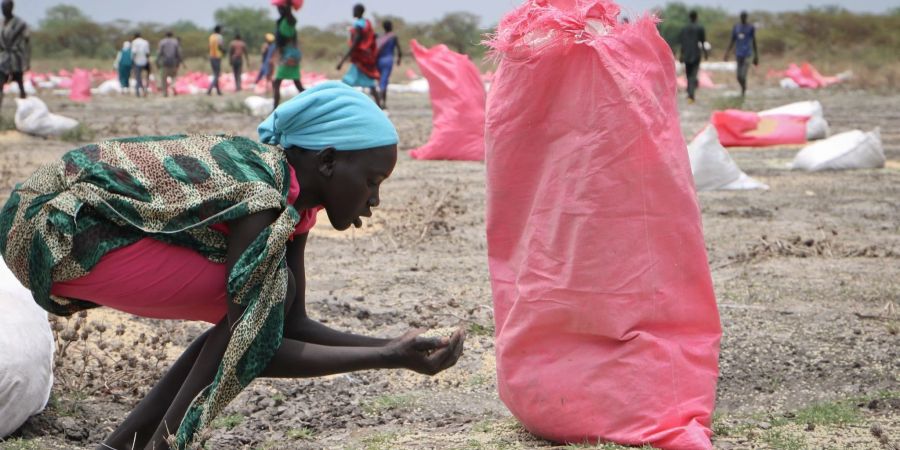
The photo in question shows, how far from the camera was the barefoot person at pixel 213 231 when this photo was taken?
7.23 ft

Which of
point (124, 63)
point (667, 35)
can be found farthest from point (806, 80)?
point (667, 35)

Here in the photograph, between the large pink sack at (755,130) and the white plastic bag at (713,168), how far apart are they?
283cm

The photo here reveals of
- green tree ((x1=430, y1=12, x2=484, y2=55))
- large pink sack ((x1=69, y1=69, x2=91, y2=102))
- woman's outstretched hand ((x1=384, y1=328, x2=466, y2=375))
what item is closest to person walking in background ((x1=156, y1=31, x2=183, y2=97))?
large pink sack ((x1=69, y1=69, x2=91, y2=102))

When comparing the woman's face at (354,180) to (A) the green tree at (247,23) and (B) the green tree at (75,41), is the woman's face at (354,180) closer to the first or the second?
(B) the green tree at (75,41)

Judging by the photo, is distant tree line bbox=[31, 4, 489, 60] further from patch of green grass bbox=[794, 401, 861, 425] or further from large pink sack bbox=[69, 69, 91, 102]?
patch of green grass bbox=[794, 401, 861, 425]

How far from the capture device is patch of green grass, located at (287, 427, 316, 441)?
9.58ft

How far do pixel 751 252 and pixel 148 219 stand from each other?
11.2 ft

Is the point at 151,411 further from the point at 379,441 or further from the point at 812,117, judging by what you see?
the point at 812,117

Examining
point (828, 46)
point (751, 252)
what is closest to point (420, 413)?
point (751, 252)

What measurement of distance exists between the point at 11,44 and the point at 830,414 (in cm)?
1074

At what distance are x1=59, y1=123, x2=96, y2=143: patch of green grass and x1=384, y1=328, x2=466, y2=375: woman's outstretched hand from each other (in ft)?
28.7

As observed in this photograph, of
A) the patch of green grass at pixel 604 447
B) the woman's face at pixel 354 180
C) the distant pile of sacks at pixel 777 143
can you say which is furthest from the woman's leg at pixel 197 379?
the distant pile of sacks at pixel 777 143

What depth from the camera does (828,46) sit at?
36.1 metres

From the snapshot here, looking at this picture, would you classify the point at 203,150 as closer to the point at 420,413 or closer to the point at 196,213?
the point at 196,213
